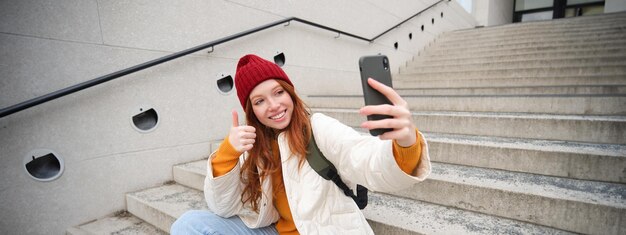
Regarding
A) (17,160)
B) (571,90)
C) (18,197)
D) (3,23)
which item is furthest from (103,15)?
(571,90)

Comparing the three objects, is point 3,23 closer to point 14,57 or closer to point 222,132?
point 14,57

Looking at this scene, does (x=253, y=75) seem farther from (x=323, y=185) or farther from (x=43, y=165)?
(x=43, y=165)

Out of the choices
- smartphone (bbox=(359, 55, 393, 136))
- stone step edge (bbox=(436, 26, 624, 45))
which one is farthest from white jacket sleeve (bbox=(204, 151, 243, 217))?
stone step edge (bbox=(436, 26, 624, 45))

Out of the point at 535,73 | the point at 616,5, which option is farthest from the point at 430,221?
the point at 616,5

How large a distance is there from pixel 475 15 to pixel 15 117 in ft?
45.5

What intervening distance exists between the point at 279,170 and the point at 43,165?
71.4 inches

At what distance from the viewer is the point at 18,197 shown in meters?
1.74

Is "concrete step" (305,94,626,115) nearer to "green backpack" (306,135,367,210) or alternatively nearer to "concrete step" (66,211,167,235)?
"green backpack" (306,135,367,210)

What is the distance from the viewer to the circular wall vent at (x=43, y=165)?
5.88 ft

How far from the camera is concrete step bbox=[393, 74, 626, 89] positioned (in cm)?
292

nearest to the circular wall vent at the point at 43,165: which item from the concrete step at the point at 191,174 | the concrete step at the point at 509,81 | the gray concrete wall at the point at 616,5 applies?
the concrete step at the point at 191,174

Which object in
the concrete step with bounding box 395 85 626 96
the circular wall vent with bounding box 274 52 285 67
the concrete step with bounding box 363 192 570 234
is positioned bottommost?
the concrete step with bounding box 363 192 570 234

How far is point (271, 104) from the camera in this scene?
108 cm

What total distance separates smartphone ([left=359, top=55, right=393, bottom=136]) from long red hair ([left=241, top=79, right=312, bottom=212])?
43 centimetres
